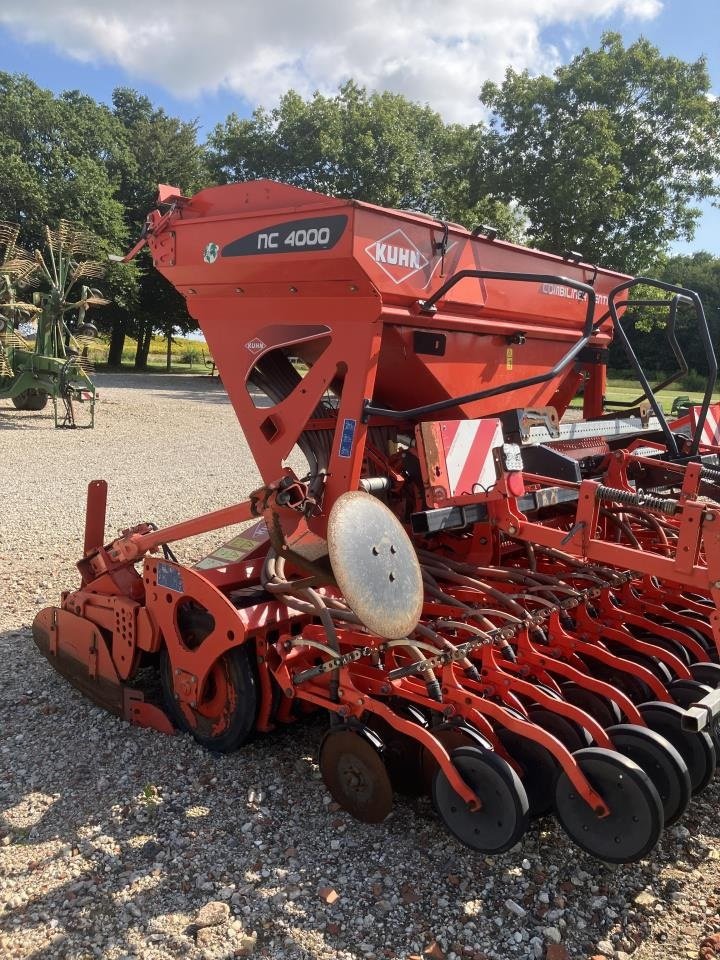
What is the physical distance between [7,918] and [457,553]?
97.9 inches

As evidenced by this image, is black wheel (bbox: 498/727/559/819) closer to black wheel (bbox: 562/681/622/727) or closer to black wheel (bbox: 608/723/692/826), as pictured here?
black wheel (bbox: 608/723/692/826)

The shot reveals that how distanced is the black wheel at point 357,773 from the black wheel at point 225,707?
0.47 meters

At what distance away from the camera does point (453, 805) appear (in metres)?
2.62

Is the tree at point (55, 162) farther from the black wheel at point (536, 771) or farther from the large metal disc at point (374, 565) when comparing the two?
the black wheel at point (536, 771)

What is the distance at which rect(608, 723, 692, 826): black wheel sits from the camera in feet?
8.25

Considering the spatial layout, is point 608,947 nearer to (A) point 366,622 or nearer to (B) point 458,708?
(B) point 458,708

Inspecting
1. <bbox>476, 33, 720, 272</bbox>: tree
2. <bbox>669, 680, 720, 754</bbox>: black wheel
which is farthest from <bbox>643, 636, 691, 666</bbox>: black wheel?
<bbox>476, 33, 720, 272</bbox>: tree

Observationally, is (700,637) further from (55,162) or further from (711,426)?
(55,162)

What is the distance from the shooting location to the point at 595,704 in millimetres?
3057

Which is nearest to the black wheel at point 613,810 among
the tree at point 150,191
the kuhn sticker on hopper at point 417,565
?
the kuhn sticker on hopper at point 417,565

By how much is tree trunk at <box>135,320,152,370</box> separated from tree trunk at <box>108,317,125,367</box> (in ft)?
2.21

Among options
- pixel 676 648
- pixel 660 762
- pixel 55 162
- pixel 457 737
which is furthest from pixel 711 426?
pixel 55 162

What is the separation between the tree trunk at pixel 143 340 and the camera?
29.6 meters

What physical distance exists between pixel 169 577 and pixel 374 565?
130 cm
